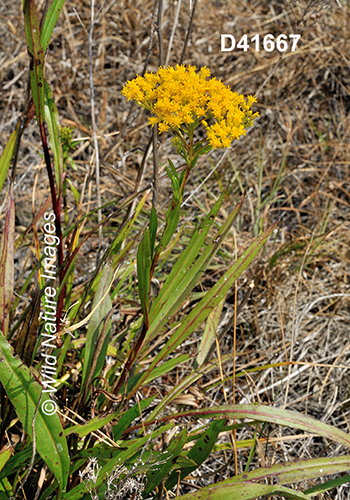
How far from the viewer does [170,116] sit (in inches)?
26.9

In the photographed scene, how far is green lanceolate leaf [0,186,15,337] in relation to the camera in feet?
3.07

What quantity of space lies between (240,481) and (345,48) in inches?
77.6

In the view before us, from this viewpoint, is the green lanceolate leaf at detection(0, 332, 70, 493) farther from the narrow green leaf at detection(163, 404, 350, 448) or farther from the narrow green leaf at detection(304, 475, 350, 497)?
the narrow green leaf at detection(304, 475, 350, 497)

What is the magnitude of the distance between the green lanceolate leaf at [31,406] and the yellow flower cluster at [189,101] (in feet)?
1.47

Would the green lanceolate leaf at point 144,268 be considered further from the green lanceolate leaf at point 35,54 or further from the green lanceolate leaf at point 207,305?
the green lanceolate leaf at point 35,54

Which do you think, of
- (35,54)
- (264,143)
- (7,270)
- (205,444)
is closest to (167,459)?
(205,444)

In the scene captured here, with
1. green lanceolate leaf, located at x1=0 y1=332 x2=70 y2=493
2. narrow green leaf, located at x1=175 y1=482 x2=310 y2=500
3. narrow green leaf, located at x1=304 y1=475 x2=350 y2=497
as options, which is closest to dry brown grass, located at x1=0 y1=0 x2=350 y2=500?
narrow green leaf, located at x1=304 y1=475 x2=350 y2=497

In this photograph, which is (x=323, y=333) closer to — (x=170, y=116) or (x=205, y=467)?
(x=205, y=467)

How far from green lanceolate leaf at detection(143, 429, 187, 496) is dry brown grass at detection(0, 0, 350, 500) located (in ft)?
1.71

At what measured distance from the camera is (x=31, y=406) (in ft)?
2.65

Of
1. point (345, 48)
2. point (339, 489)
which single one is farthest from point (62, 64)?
point (339, 489)

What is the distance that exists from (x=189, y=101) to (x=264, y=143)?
124 centimetres

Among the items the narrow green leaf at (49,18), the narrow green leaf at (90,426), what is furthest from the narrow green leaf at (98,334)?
the narrow green leaf at (49,18)

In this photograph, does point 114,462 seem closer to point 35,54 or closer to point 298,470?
point 298,470
